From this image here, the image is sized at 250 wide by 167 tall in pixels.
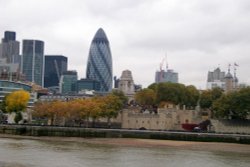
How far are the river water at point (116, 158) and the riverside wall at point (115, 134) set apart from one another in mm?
14685

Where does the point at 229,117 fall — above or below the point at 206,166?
above

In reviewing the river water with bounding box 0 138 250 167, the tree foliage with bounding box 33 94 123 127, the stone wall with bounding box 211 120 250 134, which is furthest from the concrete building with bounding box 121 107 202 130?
the river water with bounding box 0 138 250 167

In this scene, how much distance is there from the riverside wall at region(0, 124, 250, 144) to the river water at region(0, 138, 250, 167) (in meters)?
14.7

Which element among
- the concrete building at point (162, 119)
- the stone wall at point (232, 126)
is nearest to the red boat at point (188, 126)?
the concrete building at point (162, 119)

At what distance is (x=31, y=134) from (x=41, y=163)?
53.4m

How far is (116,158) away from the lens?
207ft

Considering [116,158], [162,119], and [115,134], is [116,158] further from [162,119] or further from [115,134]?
[162,119]

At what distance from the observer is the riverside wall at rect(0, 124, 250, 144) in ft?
295

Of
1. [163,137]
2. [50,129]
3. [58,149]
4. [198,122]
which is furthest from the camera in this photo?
[198,122]

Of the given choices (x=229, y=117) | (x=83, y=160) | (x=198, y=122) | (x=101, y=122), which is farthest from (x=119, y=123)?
(x=83, y=160)

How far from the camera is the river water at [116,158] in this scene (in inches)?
2217

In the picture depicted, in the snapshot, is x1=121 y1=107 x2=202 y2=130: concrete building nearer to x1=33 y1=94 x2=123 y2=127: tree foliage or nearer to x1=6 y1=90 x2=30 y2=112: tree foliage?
x1=33 y1=94 x2=123 y2=127: tree foliage

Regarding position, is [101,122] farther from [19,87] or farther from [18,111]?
[19,87]

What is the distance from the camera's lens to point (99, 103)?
120688 millimetres
